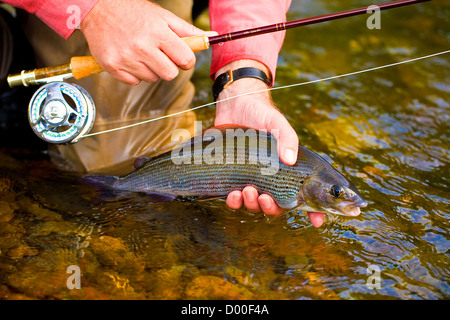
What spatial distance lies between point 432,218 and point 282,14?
153 centimetres

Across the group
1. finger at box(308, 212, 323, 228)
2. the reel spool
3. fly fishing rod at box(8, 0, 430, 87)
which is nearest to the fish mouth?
finger at box(308, 212, 323, 228)

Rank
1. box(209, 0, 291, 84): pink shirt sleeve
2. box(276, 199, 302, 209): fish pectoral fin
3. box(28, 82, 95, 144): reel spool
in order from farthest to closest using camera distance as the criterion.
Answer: box(209, 0, 291, 84): pink shirt sleeve → box(28, 82, 95, 144): reel spool → box(276, 199, 302, 209): fish pectoral fin

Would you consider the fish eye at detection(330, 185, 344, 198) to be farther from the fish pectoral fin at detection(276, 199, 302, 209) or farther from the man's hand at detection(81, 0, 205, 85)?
the man's hand at detection(81, 0, 205, 85)

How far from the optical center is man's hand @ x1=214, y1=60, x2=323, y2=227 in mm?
2547

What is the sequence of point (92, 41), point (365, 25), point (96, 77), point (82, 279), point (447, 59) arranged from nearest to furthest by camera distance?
point (82, 279)
point (92, 41)
point (96, 77)
point (447, 59)
point (365, 25)

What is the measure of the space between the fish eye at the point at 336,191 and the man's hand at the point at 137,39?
3.06ft

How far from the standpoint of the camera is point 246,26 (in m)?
3.10

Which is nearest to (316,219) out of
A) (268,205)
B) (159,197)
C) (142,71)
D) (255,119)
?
(268,205)

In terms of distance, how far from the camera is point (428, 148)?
142 inches

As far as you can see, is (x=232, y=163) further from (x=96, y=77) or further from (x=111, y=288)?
(x=96, y=77)

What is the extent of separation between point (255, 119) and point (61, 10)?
3.81ft

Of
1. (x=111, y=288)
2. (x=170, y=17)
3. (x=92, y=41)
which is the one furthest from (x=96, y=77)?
(x=111, y=288)

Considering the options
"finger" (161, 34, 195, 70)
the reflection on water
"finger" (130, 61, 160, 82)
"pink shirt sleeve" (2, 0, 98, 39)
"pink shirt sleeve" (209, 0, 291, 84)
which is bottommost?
the reflection on water
